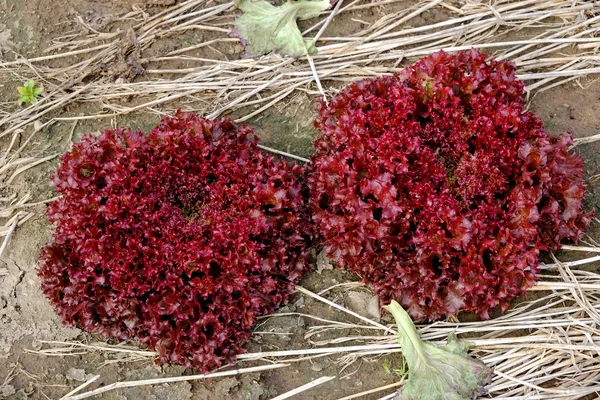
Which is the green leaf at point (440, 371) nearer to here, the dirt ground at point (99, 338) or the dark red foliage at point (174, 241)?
the dirt ground at point (99, 338)

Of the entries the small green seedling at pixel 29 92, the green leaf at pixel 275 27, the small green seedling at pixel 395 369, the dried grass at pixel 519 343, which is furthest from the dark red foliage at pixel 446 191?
the small green seedling at pixel 29 92

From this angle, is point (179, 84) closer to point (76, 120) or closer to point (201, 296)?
point (76, 120)

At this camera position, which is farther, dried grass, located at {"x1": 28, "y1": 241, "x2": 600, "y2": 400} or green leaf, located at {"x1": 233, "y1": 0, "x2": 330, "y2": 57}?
green leaf, located at {"x1": 233, "y1": 0, "x2": 330, "y2": 57}

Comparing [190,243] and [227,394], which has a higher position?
[190,243]

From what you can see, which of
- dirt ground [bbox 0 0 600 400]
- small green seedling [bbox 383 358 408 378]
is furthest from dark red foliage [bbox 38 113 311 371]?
small green seedling [bbox 383 358 408 378]

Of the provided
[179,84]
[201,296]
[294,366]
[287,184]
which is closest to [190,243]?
[201,296]

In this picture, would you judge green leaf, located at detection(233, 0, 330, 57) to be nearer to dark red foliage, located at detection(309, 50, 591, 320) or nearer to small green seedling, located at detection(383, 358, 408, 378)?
dark red foliage, located at detection(309, 50, 591, 320)
